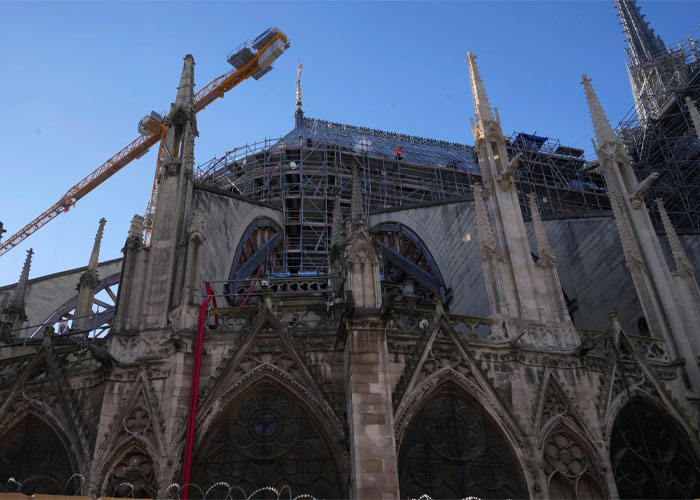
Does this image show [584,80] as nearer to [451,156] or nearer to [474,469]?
[474,469]

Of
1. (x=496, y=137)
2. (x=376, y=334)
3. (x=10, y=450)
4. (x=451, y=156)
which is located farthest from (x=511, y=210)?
(x=451, y=156)

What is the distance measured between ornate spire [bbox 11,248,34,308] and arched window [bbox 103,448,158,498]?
910 centimetres

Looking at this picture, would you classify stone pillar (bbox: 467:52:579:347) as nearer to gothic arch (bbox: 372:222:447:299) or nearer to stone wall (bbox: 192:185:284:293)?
gothic arch (bbox: 372:222:447:299)

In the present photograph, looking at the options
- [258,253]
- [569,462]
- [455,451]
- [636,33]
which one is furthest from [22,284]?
[636,33]

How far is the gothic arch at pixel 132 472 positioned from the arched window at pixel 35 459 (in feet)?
2.66

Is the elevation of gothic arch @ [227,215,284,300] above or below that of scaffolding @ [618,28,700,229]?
below

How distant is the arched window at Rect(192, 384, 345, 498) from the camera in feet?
37.7

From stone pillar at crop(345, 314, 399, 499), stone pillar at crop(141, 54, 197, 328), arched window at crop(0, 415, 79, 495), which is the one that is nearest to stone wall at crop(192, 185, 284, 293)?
stone pillar at crop(141, 54, 197, 328)

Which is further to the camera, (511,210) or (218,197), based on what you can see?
(218,197)

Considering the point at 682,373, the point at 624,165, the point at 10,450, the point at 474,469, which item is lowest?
the point at 474,469

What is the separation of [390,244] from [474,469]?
13.4 m

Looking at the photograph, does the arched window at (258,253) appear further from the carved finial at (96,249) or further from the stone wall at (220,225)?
the carved finial at (96,249)

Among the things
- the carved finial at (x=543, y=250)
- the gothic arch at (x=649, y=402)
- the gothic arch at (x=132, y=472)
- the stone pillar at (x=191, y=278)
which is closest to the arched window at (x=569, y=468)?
the gothic arch at (x=649, y=402)

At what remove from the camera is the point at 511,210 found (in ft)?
52.9
